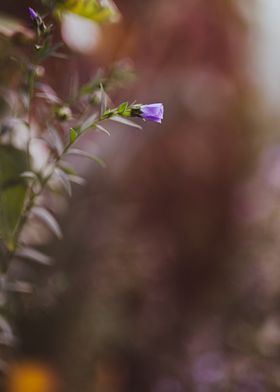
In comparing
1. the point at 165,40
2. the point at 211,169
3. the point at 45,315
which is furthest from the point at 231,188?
the point at 45,315

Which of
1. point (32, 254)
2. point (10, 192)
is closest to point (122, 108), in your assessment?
point (10, 192)

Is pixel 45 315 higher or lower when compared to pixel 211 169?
lower

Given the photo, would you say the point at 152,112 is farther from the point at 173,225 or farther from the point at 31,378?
the point at 173,225

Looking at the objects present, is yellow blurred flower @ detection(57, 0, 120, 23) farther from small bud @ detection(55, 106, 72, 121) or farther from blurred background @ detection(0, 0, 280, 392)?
blurred background @ detection(0, 0, 280, 392)

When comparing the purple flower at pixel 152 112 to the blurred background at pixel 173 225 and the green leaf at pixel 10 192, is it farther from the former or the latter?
the blurred background at pixel 173 225

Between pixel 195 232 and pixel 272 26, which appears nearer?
pixel 195 232

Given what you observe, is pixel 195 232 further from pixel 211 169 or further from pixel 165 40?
pixel 165 40

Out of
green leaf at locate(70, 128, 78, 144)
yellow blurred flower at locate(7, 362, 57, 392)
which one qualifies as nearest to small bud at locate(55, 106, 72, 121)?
green leaf at locate(70, 128, 78, 144)

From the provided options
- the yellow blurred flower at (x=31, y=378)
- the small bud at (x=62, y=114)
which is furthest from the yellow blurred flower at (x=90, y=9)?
the yellow blurred flower at (x=31, y=378)
